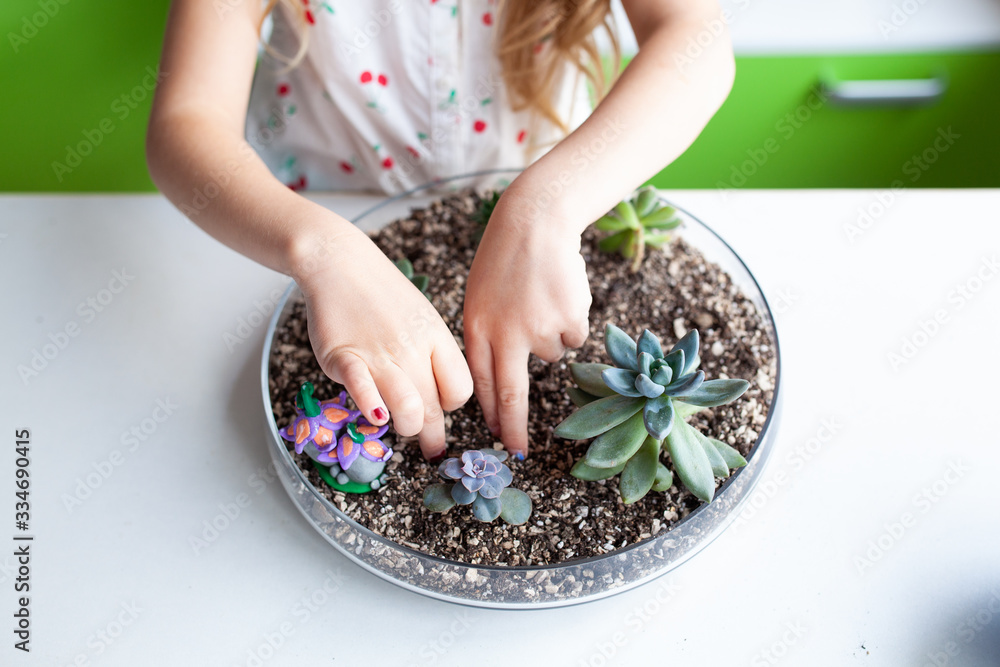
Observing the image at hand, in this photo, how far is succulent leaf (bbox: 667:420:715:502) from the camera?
64cm

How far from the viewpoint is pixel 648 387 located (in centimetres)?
62

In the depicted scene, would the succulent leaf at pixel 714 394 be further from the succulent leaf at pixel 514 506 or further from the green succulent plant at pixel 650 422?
the succulent leaf at pixel 514 506

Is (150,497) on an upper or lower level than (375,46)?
lower

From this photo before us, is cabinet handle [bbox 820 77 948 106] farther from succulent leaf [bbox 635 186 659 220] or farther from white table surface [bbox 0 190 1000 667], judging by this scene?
succulent leaf [bbox 635 186 659 220]

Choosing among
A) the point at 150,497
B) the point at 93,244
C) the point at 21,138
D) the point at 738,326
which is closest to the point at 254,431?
the point at 150,497

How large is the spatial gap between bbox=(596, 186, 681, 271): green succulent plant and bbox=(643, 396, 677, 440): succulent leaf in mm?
279

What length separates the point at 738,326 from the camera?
2.70ft

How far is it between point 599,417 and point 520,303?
136 millimetres

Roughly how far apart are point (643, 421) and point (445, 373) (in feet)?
0.64

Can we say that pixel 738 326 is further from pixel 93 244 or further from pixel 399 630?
pixel 93 244

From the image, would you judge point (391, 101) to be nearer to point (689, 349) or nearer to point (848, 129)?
point (689, 349)

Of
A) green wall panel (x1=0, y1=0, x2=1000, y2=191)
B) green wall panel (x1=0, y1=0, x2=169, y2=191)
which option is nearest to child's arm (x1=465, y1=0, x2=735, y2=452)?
green wall panel (x1=0, y1=0, x2=1000, y2=191)

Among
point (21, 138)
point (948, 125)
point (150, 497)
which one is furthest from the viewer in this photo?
point (948, 125)

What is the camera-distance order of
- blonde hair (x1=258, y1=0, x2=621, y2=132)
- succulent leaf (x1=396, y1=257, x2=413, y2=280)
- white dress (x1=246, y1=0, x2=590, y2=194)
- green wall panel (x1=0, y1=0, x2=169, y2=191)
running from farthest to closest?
green wall panel (x1=0, y1=0, x2=169, y2=191) < white dress (x1=246, y1=0, x2=590, y2=194) < blonde hair (x1=258, y1=0, x2=621, y2=132) < succulent leaf (x1=396, y1=257, x2=413, y2=280)
